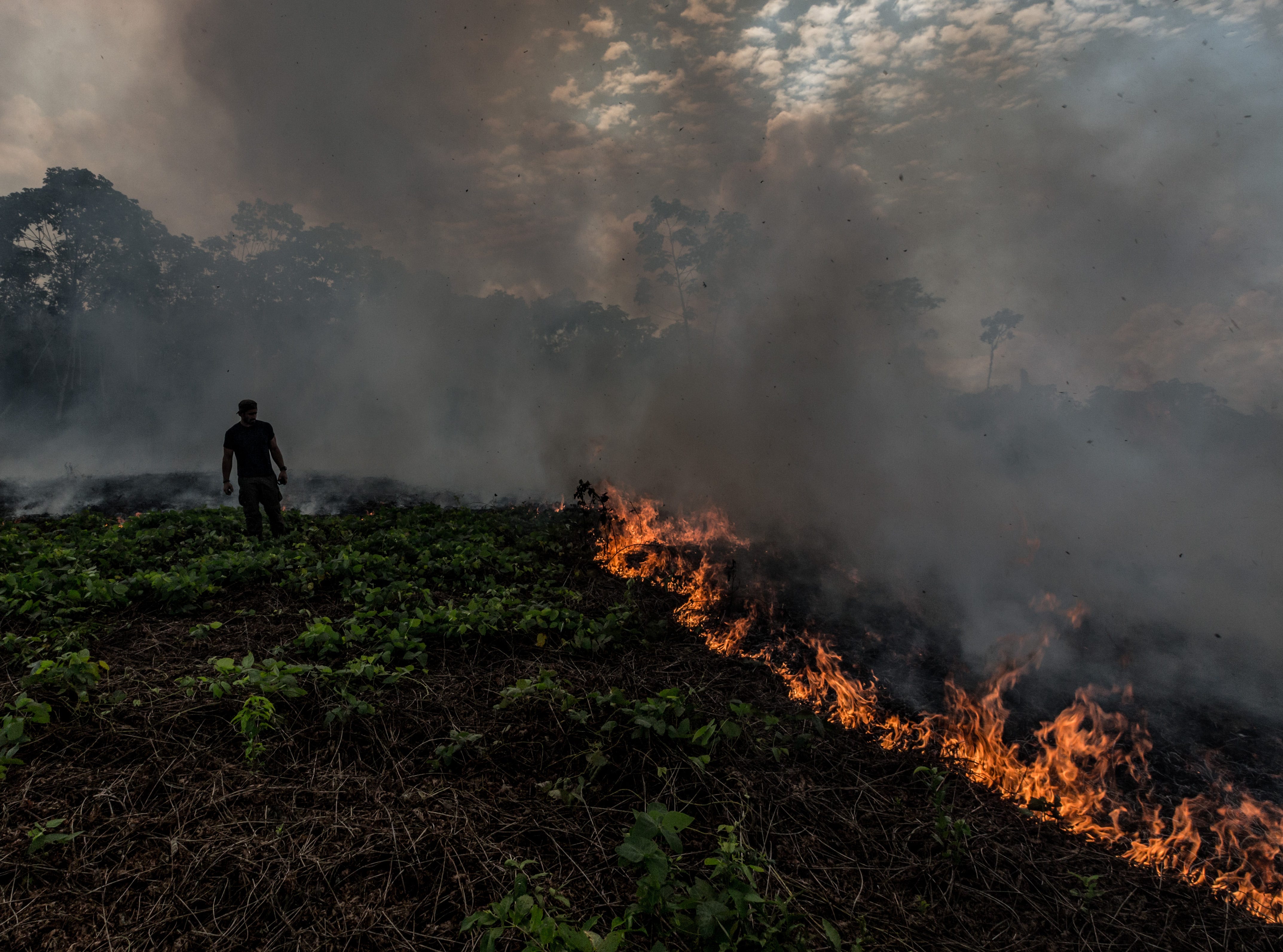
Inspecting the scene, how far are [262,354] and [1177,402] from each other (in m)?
38.4

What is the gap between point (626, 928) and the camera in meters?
2.25

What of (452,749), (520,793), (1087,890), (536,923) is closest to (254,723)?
(452,749)

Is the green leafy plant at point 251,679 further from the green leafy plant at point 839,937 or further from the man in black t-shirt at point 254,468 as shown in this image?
the man in black t-shirt at point 254,468

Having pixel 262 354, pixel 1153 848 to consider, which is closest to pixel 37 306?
pixel 262 354

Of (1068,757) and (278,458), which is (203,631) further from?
(1068,757)

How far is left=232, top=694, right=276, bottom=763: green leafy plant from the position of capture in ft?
10.7

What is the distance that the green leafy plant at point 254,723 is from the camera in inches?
129

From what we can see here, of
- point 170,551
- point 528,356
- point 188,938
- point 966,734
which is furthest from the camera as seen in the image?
point 528,356

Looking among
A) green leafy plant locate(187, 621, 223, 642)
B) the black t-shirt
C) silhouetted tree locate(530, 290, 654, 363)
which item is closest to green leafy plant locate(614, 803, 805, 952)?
green leafy plant locate(187, 621, 223, 642)

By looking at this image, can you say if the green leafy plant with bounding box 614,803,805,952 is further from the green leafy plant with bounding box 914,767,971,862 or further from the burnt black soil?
the green leafy plant with bounding box 914,767,971,862

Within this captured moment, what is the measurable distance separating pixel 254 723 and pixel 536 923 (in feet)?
8.03

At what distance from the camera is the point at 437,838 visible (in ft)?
9.11

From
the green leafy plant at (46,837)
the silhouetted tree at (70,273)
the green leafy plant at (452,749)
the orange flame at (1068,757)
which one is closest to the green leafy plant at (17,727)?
the green leafy plant at (46,837)

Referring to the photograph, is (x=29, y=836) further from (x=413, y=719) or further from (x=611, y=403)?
(x=611, y=403)
